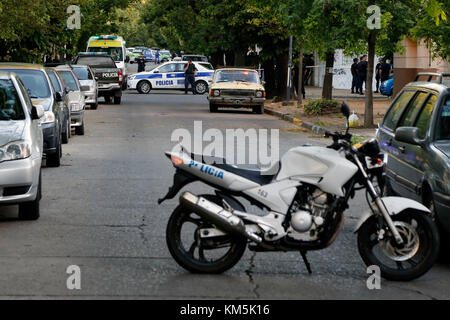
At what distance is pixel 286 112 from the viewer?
30531 millimetres

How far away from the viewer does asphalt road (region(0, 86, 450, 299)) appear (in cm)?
680

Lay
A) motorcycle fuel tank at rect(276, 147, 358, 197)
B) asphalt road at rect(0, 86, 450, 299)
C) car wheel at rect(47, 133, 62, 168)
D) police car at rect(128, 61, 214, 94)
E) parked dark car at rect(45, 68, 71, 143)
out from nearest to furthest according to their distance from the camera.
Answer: asphalt road at rect(0, 86, 450, 299), motorcycle fuel tank at rect(276, 147, 358, 197), car wheel at rect(47, 133, 62, 168), parked dark car at rect(45, 68, 71, 143), police car at rect(128, 61, 214, 94)

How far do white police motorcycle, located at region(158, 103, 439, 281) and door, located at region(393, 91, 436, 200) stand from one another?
1.56 meters

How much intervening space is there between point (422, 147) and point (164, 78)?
38430 millimetres

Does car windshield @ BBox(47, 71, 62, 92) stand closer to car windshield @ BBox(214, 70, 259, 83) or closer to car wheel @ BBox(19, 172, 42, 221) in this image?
car wheel @ BBox(19, 172, 42, 221)

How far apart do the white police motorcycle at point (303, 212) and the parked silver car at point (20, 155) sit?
9.09ft

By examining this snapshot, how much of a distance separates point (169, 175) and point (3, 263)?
639cm

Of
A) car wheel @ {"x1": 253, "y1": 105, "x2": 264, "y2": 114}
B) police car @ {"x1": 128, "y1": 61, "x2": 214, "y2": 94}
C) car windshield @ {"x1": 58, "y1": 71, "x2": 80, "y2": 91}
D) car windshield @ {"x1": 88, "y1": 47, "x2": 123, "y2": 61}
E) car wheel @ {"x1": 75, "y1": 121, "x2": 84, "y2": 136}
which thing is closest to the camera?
car wheel @ {"x1": 75, "y1": 121, "x2": 84, "y2": 136}

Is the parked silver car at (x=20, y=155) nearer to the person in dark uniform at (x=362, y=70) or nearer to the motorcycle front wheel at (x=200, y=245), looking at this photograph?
the motorcycle front wheel at (x=200, y=245)

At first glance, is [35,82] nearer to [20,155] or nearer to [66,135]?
[66,135]

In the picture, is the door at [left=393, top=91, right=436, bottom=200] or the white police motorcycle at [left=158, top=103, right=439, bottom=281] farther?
the door at [left=393, top=91, right=436, bottom=200]

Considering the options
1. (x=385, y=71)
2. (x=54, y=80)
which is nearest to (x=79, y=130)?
(x=54, y=80)

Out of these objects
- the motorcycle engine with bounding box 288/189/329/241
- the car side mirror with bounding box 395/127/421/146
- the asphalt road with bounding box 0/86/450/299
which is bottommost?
the asphalt road with bounding box 0/86/450/299

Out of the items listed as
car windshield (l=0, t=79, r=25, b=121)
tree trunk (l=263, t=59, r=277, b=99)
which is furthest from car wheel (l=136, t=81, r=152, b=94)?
car windshield (l=0, t=79, r=25, b=121)
